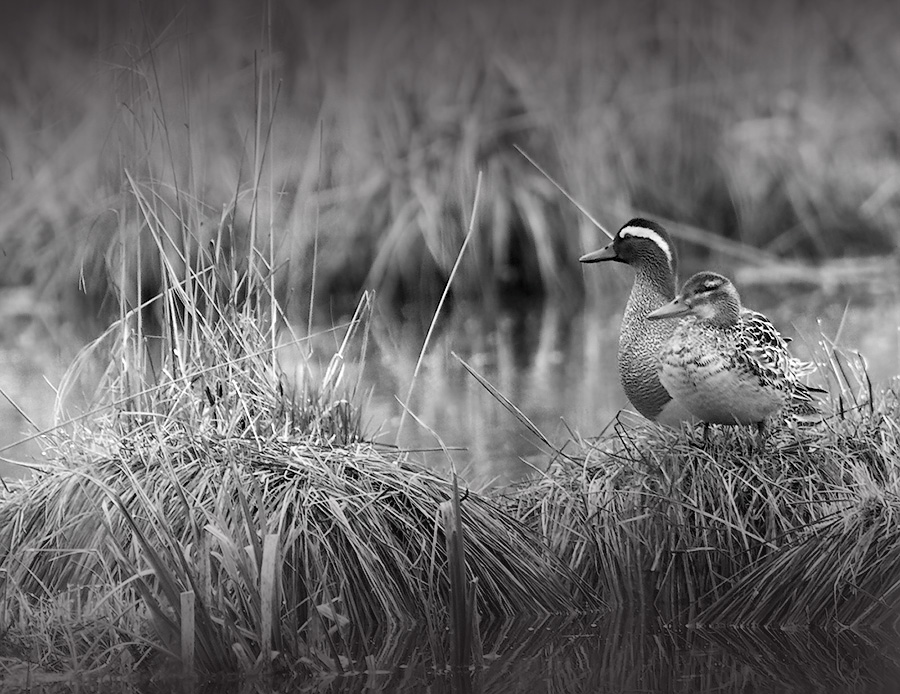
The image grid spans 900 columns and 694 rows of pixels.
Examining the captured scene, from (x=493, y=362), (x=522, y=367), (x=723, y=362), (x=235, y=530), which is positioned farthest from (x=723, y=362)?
(x=493, y=362)

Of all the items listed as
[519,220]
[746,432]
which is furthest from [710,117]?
[746,432]

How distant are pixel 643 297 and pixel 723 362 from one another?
911 millimetres

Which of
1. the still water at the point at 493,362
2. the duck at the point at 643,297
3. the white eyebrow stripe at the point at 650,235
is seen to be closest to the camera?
the duck at the point at 643,297

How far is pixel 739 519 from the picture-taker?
11.2 ft

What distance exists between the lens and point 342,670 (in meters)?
2.99

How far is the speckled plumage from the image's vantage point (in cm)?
353

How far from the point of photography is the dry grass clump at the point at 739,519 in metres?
3.26

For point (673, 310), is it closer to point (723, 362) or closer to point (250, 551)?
point (723, 362)

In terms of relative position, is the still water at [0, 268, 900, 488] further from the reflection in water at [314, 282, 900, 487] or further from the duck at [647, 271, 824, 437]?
the duck at [647, 271, 824, 437]

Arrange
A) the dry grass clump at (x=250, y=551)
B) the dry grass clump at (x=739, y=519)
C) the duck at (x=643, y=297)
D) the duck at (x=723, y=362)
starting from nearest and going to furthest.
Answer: the dry grass clump at (x=250, y=551), the dry grass clump at (x=739, y=519), the duck at (x=723, y=362), the duck at (x=643, y=297)

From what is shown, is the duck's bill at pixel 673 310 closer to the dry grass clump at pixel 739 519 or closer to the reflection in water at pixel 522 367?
the dry grass clump at pixel 739 519

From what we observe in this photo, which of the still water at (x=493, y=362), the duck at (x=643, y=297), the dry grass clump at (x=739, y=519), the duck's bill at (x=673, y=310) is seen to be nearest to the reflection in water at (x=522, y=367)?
the still water at (x=493, y=362)

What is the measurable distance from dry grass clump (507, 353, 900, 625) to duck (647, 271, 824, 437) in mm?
124

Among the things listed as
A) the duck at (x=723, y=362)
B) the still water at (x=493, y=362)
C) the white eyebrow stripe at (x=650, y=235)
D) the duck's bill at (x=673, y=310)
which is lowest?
the still water at (x=493, y=362)
